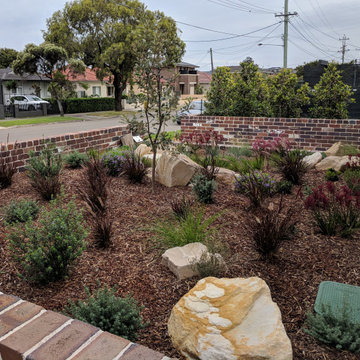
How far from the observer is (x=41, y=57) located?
2661 cm

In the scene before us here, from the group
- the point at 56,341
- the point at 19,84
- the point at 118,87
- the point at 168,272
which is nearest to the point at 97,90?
the point at 19,84

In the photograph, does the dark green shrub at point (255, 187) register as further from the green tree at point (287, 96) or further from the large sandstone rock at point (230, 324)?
the green tree at point (287, 96)

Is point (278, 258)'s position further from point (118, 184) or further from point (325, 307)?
point (118, 184)

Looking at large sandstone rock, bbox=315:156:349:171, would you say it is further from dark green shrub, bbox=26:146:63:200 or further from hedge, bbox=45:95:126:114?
hedge, bbox=45:95:126:114

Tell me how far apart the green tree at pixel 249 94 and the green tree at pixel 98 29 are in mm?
18893

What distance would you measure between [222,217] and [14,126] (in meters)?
19.6

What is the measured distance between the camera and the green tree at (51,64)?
2614cm

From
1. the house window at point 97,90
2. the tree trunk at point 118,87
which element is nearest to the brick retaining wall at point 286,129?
the tree trunk at point 118,87

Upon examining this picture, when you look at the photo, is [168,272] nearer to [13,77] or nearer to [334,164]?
[334,164]

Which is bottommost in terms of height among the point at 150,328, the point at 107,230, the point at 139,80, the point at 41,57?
the point at 150,328

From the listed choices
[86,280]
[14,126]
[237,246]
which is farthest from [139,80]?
[14,126]

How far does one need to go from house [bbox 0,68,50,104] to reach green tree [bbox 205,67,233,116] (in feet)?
82.0

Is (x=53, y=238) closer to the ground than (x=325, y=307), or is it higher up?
higher up

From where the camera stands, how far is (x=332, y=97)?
10.0 metres
